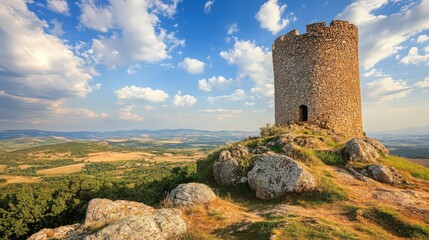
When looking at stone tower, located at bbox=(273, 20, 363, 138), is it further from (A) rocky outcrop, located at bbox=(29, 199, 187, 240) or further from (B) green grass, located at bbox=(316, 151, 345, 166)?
(A) rocky outcrop, located at bbox=(29, 199, 187, 240)

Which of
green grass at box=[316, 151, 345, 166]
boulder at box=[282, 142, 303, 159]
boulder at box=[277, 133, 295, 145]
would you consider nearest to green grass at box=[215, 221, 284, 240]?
boulder at box=[282, 142, 303, 159]

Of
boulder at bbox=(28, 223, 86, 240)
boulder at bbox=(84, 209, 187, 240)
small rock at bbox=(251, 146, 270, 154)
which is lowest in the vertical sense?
boulder at bbox=(28, 223, 86, 240)

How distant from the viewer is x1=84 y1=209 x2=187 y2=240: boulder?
17.9 feet

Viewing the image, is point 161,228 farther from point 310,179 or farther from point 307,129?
point 307,129

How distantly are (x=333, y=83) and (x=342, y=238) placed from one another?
13.8 m

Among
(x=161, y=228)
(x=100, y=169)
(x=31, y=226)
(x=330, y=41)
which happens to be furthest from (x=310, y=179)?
(x=100, y=169)

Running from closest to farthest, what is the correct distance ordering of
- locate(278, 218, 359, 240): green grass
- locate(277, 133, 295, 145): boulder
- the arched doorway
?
locate(278, 218, 359, 240): green grass
locate(277, 133, 295, 145): boulder
the arched doorway

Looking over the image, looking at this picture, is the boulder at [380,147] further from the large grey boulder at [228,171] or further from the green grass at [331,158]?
the large grey boulder at [228,171]

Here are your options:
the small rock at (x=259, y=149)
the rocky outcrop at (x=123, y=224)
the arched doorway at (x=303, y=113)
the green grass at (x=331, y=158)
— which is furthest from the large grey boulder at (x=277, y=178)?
the arched doorway at (x=303, y=113)

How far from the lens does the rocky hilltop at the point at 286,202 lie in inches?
242

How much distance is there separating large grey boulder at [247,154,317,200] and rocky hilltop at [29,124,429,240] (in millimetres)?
39

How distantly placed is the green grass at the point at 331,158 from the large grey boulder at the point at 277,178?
3.07m

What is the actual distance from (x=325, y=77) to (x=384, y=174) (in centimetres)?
841

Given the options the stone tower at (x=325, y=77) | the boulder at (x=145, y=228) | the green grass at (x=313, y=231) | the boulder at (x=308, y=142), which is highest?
the stone tower at (x=325, y=77)
